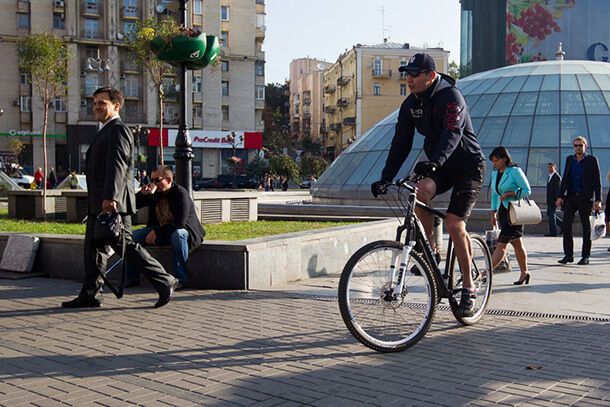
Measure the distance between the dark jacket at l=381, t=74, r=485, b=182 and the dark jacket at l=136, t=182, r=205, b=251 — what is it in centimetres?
272

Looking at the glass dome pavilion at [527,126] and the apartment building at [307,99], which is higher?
the apartment building at [307,99]

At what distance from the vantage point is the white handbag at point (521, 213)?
8.48 meters

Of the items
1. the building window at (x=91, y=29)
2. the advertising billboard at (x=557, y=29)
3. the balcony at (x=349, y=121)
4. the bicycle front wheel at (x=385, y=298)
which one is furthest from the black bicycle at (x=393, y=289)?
the balcony at (x=349, y=121)

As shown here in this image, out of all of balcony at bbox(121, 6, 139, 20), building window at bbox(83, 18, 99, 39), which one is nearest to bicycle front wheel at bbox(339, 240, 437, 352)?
building window at bbox(83, 18, 99, 39)

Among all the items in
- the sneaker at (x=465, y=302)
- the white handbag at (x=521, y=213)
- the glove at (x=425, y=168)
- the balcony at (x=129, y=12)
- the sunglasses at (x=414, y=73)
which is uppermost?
the balcony at (x=129, y=12)

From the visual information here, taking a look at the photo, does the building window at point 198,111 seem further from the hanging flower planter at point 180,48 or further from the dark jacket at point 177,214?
the dark jacket at point 177,214

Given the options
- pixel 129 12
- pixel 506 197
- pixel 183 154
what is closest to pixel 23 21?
pixel 129 12

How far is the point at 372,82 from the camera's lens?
85062mm

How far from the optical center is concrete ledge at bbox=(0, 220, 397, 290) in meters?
7.80

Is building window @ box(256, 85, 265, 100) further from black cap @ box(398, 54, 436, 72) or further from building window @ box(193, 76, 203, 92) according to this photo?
black cap @ box(398, 54, 436, 72)

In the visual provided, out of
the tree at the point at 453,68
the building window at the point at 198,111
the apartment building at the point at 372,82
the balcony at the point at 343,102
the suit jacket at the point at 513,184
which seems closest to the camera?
the suit jacket at the point at 513,184

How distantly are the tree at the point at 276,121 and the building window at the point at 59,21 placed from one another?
983 inches

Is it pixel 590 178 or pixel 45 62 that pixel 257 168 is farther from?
pixel 590 178

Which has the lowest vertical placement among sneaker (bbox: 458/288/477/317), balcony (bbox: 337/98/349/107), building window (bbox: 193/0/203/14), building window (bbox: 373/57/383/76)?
sneaker (bbox: 458/288/477/317)
